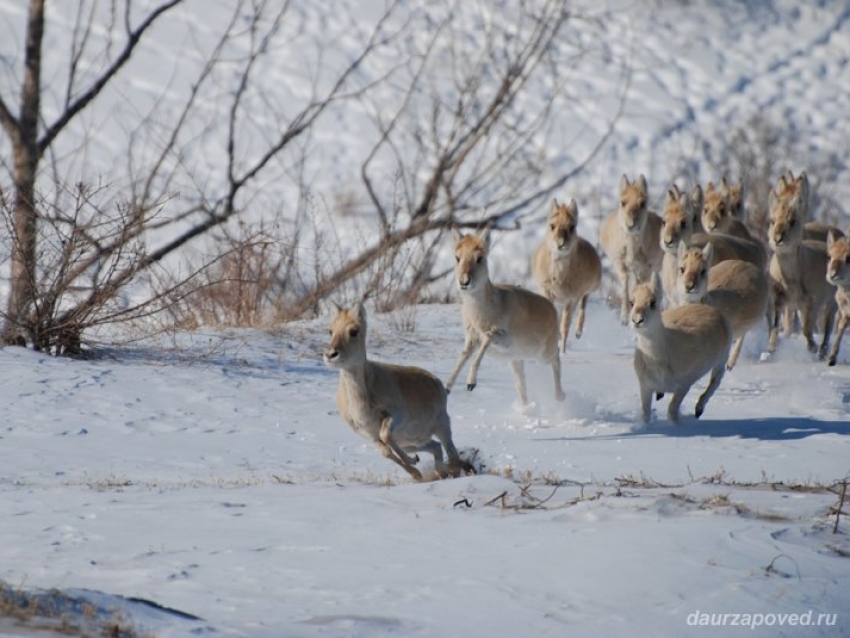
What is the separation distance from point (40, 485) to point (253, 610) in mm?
3521

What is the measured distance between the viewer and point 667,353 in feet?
38.2

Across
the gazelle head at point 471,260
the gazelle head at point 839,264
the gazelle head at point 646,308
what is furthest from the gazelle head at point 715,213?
the gazelle head at point 471,260

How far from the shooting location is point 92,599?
5.69m

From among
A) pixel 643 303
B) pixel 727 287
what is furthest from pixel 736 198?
pixel 643 303

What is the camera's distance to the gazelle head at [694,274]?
13.3 m

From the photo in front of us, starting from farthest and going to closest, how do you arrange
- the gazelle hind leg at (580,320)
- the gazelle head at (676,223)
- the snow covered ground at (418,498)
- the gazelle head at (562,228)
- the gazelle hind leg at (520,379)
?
the gazelle hind leg at (580,320) < the gazelle head at (676,223) < the gazelle head at (562,228) < the gazelle hind leg at (520,379) < the snow covered ground at (418,498)

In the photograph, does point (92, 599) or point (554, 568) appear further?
point (554, 568)

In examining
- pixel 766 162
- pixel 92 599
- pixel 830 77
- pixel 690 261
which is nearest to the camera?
pixel 92 599

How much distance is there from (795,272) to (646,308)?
440 centimetres

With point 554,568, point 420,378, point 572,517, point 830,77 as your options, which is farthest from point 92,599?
point 830,77

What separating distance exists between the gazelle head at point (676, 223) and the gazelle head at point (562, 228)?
3.06 ft

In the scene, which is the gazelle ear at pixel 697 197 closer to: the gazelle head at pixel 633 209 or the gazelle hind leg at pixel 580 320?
the gazelle head at pixel 633 209

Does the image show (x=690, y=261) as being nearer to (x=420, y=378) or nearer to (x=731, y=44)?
(x=420, y=378)

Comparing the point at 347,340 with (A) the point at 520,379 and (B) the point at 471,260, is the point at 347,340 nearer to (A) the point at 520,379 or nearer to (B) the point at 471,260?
(B) the point at 471,260
